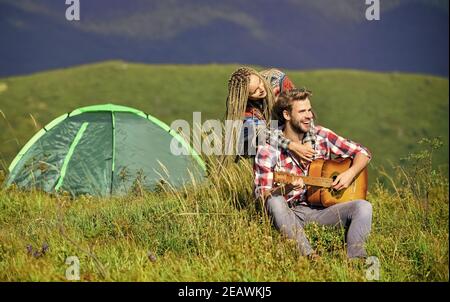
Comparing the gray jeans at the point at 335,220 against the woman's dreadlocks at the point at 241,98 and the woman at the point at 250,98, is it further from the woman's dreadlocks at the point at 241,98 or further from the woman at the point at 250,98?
the woman's dreadlocks at the point at 241,98

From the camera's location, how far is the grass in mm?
4828

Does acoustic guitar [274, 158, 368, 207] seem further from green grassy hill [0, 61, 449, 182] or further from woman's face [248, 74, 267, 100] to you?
green grassy hill [0, 61, 449, 182]

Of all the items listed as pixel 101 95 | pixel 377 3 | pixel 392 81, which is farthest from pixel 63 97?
pixel 377 3

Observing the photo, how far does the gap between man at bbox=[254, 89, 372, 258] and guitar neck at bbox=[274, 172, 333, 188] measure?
6cm

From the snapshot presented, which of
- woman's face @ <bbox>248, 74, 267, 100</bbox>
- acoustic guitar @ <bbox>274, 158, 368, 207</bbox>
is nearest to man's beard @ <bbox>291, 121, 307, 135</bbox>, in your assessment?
acoustic guitar @ <bbox>274, 158, 368, 207</bbox>

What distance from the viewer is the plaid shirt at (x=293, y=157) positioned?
557 cm

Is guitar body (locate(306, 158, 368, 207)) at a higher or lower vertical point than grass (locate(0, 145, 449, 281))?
higher

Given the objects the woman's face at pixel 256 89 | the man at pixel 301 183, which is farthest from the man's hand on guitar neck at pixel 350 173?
the woman's face at pixel 256 89

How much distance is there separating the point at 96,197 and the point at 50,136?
192cm

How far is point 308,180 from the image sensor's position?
18.1ft

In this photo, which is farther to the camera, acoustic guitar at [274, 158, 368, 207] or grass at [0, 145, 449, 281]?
acoustic guitar at [274, 158, 368, 207]

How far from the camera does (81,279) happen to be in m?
4.79

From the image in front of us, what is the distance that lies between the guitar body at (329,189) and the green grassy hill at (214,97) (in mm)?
22549

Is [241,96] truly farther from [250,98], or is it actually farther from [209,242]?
[209,242]
